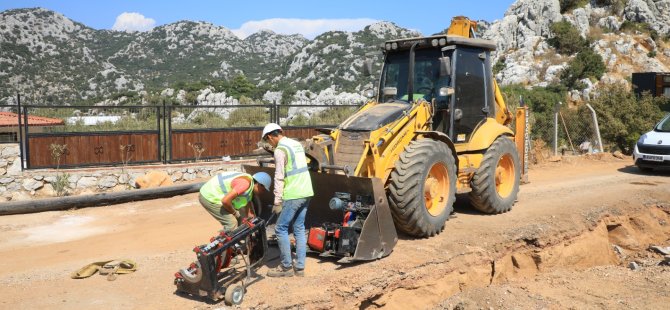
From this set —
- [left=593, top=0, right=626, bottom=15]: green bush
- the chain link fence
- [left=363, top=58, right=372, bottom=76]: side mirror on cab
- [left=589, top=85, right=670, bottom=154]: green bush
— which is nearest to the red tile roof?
[left=363, top=58, right=372, bottom=76]: side mirror on cab

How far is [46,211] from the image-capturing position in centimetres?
1080

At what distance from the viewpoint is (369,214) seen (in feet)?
20.7

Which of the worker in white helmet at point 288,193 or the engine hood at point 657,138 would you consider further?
the engine hood at point 657,138

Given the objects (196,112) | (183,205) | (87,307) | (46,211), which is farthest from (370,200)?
(196,112)

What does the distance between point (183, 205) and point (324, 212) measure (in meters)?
5.23

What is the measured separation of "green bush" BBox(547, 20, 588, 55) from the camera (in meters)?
50.1

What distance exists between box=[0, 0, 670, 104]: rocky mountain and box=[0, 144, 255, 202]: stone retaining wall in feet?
73.1

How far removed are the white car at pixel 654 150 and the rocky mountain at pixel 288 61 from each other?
25986 mm

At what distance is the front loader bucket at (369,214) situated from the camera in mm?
6316

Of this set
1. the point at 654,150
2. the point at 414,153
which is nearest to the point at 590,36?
the point at 654,150

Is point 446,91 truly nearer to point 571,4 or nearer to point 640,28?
point 640,28

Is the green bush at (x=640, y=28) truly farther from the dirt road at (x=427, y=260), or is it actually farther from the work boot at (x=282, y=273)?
the work boot at (x=282, y=273)

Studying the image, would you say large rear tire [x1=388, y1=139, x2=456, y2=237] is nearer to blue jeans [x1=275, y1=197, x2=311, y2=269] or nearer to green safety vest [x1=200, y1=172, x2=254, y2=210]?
blue jeans [x1=275, y1=197, x2=311, y2=269]

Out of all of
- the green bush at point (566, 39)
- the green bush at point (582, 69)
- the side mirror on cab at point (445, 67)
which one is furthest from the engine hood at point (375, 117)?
the green bush at point (566, 39)
